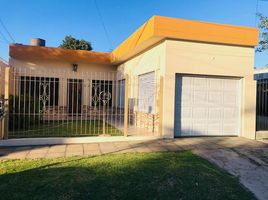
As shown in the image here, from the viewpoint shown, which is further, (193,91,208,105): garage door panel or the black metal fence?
the black metal fence

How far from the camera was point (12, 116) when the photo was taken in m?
9.77

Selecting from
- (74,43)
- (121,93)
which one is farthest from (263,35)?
(74,43)

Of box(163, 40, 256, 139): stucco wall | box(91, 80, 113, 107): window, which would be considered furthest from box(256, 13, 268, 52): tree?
box(91, 80, 113, 107): window

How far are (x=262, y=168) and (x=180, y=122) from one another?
371 centimetres

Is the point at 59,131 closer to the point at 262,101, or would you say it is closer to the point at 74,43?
the point at 262,101

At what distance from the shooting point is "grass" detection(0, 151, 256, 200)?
410 centimetres

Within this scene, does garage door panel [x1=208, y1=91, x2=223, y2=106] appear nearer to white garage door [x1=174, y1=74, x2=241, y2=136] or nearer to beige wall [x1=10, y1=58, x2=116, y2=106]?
white garage door [x1=174, y1=74, x2=241, y2=136]

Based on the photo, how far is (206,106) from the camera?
30.8ft

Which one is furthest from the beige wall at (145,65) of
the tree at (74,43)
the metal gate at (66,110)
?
the tree at (74,43)

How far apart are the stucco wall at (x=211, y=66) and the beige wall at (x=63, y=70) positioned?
718 centimetres

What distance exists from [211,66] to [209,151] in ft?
11.7

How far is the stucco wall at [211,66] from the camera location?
8.72 m

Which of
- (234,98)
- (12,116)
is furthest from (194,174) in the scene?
(12,116)

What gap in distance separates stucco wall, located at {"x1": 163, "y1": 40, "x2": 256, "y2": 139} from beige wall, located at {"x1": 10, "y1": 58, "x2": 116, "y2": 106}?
718cm
